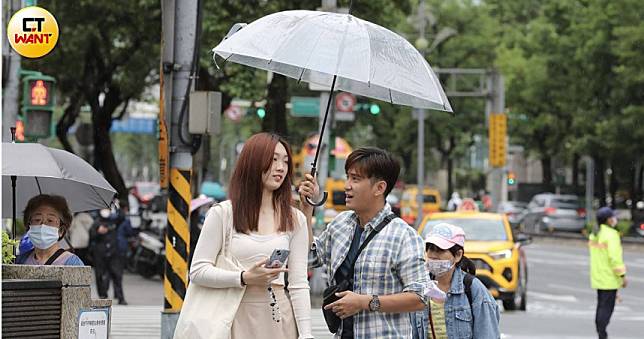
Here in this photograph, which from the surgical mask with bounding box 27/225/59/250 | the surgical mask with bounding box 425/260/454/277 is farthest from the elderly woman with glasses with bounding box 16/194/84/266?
the surgical mask with bounding box 425/260/454/277

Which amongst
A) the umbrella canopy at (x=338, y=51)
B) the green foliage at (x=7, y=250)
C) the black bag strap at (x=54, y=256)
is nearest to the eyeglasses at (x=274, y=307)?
the umbrella canopy at (x=338, y=51)

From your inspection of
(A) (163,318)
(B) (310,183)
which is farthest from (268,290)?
(A) (163,318)

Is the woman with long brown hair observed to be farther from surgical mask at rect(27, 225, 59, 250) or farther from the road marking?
the road marking

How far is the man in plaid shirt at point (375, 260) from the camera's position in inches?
231

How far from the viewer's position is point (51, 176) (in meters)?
7.68

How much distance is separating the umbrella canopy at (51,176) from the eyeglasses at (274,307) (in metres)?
2.42

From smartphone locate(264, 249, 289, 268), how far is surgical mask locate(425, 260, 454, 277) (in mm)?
1361

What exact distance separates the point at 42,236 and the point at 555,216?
50.5 m

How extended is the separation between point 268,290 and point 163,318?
22.0ft

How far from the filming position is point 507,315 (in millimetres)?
21203

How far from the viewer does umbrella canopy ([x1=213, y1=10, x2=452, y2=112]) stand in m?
6.34

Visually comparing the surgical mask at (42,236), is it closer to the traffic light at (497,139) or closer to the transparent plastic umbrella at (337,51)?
the transparent plastic umbrella at (337,51)

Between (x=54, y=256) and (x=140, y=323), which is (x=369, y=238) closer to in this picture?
(x=54, y=256)

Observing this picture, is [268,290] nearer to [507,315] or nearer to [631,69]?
[507,315]
